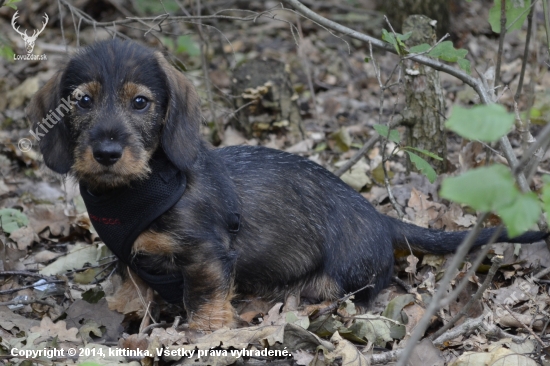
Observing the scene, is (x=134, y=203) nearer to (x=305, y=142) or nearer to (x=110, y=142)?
(x=110, y=142)

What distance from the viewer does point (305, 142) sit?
25.4 feet

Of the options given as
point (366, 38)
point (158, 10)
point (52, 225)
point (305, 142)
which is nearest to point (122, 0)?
point (158, 10)

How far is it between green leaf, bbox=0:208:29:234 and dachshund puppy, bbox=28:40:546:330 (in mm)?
1508

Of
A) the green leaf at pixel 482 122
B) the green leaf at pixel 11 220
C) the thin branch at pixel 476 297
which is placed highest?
the green leaf at pixel 482 122

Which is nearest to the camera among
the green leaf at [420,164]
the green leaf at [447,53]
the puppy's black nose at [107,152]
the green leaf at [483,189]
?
the green leaf at [483,189]

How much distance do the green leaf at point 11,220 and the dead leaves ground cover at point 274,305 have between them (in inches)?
0.6

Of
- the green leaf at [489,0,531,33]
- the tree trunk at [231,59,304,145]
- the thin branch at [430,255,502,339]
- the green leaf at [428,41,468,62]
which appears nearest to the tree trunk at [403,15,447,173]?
the green leaf at [489,0,531,33]

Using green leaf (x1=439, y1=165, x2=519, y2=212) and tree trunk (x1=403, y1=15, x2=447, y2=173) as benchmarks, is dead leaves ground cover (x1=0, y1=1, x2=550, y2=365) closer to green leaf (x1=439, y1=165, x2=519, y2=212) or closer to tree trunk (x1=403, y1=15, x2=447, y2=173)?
tree trunk (x1=403, y1=15, x2=447, y2=173)

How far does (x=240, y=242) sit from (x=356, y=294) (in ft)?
3.19

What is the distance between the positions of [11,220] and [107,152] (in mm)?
2429

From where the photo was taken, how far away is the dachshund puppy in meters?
4.17

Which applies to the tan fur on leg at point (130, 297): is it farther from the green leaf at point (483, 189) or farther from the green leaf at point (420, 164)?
the green leaf at point (483, 189)

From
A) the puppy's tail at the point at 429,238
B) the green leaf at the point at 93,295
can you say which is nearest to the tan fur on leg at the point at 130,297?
the green leaf at the point at 93,295

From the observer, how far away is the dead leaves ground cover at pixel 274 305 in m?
4.00
